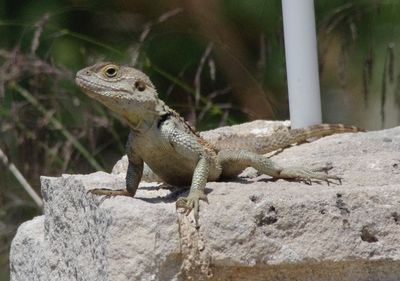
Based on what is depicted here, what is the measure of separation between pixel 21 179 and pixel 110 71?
225 centimetres

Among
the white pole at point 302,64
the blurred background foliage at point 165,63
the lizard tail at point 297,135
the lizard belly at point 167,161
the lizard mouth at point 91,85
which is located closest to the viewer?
the lizard mouth at point 91,85

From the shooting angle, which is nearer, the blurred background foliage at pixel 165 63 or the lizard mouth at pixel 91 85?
the lizard mouth at pixel 91 85

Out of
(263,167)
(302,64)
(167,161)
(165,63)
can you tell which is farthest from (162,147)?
(165,63)

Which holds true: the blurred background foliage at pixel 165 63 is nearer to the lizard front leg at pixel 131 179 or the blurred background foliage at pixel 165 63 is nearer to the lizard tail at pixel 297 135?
the lizard tail at pixel 297 135

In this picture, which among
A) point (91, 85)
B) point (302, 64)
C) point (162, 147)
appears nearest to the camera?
point (91, 85)

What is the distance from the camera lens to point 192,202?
3033 millimetres

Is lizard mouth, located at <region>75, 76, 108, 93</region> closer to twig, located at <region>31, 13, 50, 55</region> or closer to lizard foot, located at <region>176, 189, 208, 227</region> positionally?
lizard foot, located at <region>176, 189, 208, 227</region>

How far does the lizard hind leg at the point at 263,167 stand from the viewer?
3338 mm

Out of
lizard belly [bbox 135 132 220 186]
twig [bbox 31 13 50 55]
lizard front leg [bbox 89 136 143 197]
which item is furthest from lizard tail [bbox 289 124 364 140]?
twig [bbox 31 13 50 55]

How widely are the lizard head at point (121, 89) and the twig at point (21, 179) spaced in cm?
215

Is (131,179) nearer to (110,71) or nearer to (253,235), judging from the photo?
(110,71)

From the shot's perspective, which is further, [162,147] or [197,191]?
[162,147]

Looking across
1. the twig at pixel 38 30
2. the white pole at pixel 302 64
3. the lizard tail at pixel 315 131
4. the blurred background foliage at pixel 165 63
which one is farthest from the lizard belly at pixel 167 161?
the twig at pixel 38 30

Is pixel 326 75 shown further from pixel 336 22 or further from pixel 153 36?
pixel 153 36
